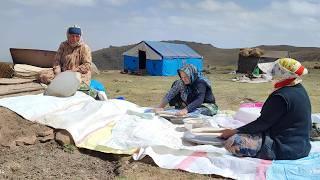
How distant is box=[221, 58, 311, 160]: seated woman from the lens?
3695 millimetres

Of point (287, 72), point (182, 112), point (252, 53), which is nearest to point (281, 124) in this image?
point (287, 72)

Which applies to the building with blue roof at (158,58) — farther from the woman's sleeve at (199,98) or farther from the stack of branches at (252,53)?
the woman's sleeve at (199,98)

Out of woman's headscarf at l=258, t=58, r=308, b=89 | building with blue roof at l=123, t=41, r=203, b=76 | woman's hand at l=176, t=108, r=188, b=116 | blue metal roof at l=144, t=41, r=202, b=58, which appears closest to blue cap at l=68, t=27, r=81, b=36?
woman's hand at l=176, t=108, r=188, b=116

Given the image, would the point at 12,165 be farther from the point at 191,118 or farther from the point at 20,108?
the point at 191,118

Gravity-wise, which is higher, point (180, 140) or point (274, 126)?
point (274, 126)

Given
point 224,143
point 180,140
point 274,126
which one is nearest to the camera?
point 274,126

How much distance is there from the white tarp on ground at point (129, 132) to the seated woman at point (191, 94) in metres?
0.26

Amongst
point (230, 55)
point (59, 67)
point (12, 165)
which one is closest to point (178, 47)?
point (230, 55)

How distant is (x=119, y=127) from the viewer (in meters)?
4.99

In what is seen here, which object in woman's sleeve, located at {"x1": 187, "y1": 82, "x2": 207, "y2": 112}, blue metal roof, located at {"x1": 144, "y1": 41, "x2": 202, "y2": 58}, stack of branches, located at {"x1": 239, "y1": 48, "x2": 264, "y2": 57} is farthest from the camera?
stack of branches, located at {"x1": 239, "y1": 48, "x2": 264, "y2": 57}

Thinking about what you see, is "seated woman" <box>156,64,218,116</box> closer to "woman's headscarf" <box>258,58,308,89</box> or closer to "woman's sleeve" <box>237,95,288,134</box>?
"woman's sleeve" <box>237,95,288,134</box>

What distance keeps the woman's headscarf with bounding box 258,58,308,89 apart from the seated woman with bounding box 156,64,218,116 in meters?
1.77

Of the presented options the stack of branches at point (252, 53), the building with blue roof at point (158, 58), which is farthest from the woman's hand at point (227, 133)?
the stack of branches at point (252, 53)

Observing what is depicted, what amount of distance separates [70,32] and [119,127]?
219cm
